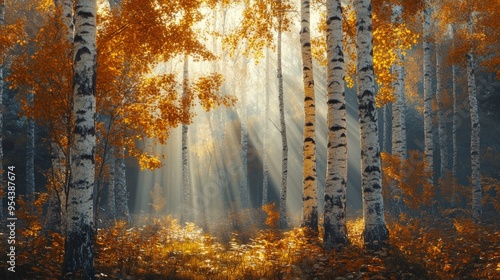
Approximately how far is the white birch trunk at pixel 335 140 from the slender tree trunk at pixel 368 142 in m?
0.47

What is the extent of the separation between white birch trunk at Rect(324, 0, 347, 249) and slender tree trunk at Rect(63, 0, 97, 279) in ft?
16.8

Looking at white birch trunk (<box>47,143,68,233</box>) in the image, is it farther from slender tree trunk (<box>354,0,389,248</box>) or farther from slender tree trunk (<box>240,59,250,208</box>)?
slender tree trunk (<box>240,59,250,208</box>)

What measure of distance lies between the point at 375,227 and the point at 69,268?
5862 millimetres

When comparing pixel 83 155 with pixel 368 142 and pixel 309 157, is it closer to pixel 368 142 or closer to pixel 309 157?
pixel 368 142

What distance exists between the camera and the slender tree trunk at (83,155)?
6.47 m

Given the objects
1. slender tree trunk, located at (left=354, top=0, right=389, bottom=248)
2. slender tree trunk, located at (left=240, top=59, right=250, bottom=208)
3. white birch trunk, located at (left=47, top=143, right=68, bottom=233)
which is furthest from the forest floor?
slender tree trunk, located at (left=240, top=59, right=250, bottom=208)

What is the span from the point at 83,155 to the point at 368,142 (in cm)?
575

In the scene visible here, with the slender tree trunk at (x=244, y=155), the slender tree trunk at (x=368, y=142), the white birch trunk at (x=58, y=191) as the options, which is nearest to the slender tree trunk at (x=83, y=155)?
the white birch trunk at (x=58, y=191)

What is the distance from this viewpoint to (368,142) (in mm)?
8820

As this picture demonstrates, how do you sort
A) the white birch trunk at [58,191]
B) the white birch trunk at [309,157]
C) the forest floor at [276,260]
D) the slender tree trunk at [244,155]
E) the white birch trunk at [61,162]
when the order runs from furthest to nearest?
1. the slender tree trunk at [244,155]
2. the white birch trunk at [309,157]
3. the white birch trunk at [61,162]
4. the white birch trunk at [58,191]
5. the forest floor at [276,260]

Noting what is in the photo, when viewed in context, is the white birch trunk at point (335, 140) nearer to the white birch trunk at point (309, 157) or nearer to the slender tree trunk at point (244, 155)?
the white birch trunk at point (309, 157)

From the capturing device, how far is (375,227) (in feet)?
27.8

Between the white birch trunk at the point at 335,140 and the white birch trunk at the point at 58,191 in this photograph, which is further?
the white birch trunk at the point at 58,191

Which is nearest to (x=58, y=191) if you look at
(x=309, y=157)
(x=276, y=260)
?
(x=276, y=260)
